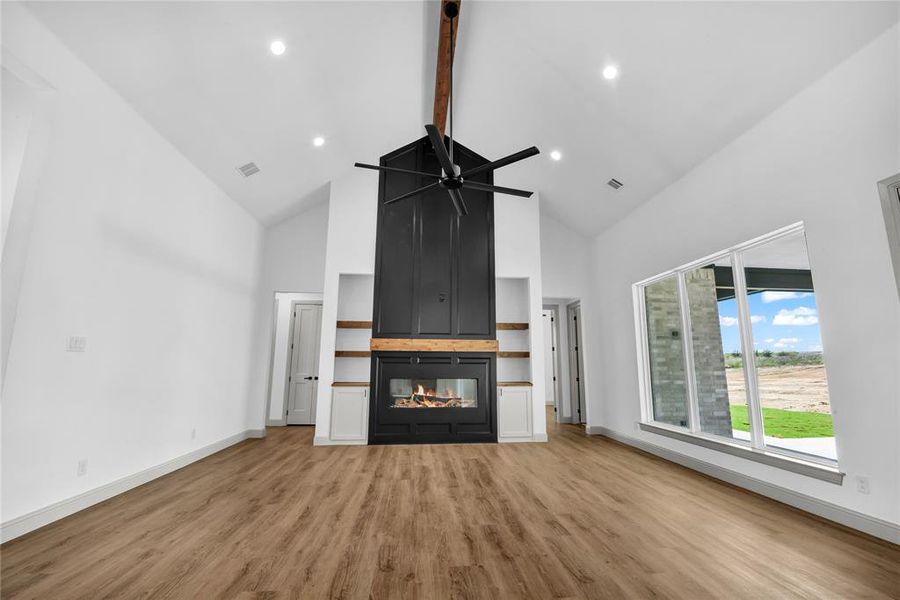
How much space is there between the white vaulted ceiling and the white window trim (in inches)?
40.8

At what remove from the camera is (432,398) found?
5.36 metres

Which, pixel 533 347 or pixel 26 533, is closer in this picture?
pixel 26 533

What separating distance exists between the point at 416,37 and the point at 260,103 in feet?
5.64

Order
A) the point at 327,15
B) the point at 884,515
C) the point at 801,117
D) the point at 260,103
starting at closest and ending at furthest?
the point at 884,515 < the point at 801,117 < the point at 327,15 < the point at 260,103

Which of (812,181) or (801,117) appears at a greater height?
(801,117)

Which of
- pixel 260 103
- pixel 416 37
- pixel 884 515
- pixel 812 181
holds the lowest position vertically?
pixel 884 515

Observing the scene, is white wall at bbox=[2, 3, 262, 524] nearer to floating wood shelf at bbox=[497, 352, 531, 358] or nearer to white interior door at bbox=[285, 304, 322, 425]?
white interior door at bbox=[285, 304, 322, 425]

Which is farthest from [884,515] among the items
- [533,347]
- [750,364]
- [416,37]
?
[416,37]

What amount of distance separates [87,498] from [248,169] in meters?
3.54

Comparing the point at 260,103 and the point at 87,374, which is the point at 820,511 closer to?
the point at 87,374

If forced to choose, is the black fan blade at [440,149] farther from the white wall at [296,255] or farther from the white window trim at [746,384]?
→ the white wall at [296,255]

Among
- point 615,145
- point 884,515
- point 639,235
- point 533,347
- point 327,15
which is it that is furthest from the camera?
point 533,347

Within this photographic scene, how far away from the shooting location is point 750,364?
344 cm

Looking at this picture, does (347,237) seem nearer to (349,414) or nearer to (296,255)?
(296,255)
